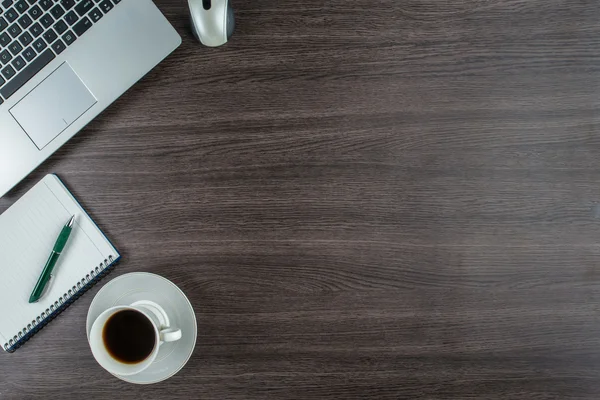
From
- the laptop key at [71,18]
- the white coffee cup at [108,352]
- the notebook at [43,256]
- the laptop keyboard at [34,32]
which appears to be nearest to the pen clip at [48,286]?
the notebook at [43,256]

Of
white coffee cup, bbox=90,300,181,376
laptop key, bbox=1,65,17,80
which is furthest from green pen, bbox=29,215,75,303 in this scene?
laptop key, bbox=1,65,17,80

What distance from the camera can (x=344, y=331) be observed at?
84 centimetres

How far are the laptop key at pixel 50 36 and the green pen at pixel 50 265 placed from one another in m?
0.26

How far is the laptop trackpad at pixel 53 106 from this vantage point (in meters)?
0.81

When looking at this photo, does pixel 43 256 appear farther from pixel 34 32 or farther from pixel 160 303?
pixel 34 32

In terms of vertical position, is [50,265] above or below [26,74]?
below

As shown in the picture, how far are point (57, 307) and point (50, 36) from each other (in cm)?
38

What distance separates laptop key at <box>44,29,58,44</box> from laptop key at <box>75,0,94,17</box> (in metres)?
0.04

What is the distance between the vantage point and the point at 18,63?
798mm

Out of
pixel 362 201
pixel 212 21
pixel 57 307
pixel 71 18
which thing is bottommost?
pixel 362 201

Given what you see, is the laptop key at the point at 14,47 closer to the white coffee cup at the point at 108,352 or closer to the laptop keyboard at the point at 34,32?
the laptop keyboard at the point at 34,32

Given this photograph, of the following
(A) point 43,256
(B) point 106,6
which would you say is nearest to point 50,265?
(A) point 43,256

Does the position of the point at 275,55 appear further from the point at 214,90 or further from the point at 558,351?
the point at 558,351

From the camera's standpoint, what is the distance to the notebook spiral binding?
2.70ft
